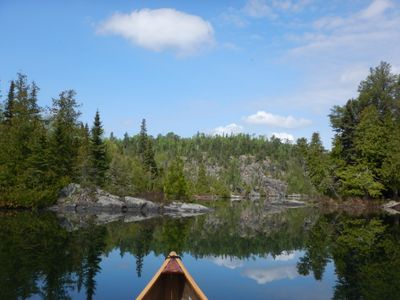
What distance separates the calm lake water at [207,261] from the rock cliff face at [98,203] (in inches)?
620

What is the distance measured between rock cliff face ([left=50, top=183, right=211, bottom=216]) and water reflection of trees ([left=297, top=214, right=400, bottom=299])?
2389cm

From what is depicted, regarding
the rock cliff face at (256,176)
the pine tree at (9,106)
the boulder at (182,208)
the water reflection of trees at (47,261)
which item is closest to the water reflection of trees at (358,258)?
the water reflection of trees at (47,261)

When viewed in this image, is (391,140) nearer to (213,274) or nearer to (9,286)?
(213,274)

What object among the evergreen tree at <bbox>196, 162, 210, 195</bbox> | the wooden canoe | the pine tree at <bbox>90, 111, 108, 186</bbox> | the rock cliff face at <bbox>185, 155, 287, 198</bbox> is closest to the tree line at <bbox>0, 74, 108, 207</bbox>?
the pine tree at <bbox>90, 111, 108, 186</bbox>

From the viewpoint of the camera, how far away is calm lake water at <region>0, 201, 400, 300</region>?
1341 centimetres

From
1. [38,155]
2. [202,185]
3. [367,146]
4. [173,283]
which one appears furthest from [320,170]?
[202,185]

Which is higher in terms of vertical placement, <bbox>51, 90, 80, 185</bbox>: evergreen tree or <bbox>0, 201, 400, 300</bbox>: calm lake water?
<bbox>51, 90, 80, 185</bbox>: evergreen tree

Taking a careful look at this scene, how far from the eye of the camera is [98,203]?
157 feet

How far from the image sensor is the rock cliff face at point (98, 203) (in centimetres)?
4594

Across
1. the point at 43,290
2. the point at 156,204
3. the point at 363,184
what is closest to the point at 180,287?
the point at 43,290

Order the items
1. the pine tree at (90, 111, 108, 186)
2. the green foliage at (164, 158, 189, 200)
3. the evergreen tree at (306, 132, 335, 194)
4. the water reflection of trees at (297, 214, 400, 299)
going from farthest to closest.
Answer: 1. the green foliage at (164, 158, 189, 200)
2. the evergreen tree at (306, 132, 335, 194)
3. the pine tree at (90, 111, 108, 186)
4. the water reflection of trees at (297, 214, 400, 299)

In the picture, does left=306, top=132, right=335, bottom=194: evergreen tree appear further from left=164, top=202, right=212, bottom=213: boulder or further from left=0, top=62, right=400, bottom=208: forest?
left=164, top=202, right=212, bottom=213: boulder

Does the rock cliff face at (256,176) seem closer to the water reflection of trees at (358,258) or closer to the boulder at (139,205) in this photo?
the boulder at (139,205)

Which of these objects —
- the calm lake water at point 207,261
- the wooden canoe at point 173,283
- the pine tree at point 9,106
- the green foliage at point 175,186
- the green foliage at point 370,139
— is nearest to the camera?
the wooden canoe at point 173,283
